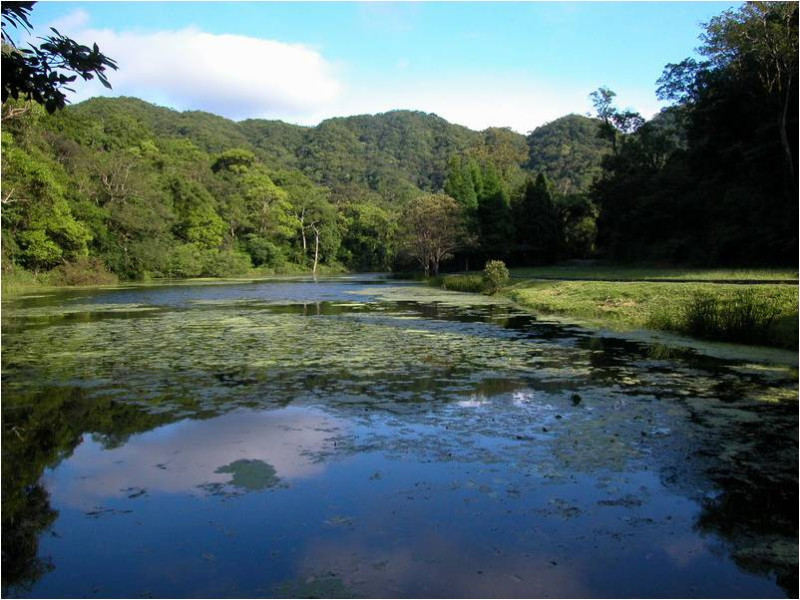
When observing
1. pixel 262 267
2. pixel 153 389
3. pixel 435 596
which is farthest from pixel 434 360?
pixel 262 267

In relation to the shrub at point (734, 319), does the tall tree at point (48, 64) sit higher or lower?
higher

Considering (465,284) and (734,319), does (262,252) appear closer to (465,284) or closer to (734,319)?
(465,284)

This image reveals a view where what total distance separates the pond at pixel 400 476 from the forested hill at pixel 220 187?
2864 cm

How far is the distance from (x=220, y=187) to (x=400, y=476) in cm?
7084

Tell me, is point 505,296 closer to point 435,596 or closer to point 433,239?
point 433,239

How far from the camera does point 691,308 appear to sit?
46.7 ft

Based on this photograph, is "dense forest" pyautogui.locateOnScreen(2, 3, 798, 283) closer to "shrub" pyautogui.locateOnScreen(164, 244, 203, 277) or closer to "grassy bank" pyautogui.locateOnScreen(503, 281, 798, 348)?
"shrub" pyautogui.locateOnScreen(164, 244, 203, 277)

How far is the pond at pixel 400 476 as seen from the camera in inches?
145

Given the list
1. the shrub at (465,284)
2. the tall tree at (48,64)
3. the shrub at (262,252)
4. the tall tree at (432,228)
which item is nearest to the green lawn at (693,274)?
the shrub at (465,284)

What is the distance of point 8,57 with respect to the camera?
5500mm

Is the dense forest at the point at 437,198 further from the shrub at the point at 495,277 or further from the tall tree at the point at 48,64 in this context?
the shrub at the point at 495,277

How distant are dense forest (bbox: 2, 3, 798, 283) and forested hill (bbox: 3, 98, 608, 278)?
211 millimetres

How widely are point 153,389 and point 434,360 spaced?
4.69m

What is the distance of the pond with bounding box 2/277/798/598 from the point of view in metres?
3.67
